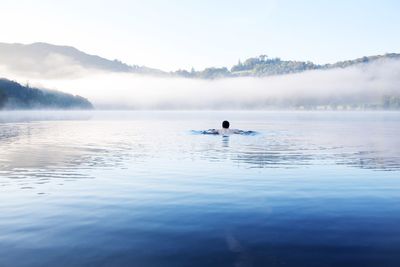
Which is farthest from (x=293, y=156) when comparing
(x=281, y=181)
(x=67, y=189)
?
(x=67, y=189)

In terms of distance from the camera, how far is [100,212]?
70.0 ft

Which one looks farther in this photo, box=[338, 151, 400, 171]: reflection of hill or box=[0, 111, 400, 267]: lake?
box=[338, 151, 400, 171]: reflection of hill

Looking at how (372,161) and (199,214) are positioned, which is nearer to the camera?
(199,214)

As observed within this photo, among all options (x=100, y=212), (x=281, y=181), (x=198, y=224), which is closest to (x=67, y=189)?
(x=100, y=212)

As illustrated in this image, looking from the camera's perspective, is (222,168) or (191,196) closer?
(191,196)

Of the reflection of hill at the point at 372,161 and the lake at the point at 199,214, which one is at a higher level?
the lake at the point at 199,214

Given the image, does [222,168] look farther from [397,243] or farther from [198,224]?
[397,243]

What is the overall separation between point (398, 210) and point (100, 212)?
15185 mm

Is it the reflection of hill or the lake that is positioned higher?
the lake

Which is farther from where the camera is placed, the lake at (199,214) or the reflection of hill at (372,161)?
the reflection of hill at (372,161)

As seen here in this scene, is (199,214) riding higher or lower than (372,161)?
higher

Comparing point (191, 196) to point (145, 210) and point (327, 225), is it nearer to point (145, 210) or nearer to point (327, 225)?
point (145, 210)

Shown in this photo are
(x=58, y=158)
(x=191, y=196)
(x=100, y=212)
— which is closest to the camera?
(x=100, y=212)

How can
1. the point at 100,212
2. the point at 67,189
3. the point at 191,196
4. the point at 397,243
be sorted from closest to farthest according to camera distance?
the point at 397,243 < the point at 100,212 < the point at 191,196 < the point at 67,189
